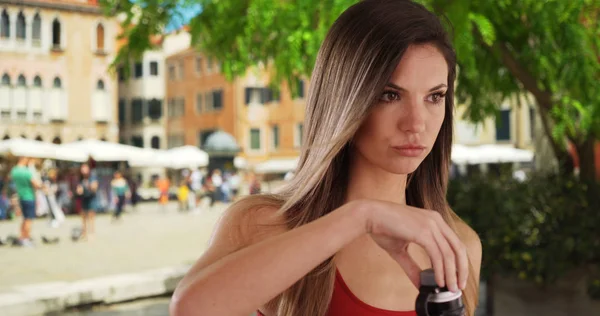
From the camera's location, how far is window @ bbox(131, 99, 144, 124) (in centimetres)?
3812

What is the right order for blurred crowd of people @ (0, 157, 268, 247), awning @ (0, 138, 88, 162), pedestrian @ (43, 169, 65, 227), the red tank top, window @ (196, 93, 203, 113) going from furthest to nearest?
window @ (196, 93, 203, 113), awning @ (0, 138, 88, 162), pedestrian @ (43, 169, 65, 227), blurred crowd of people @ (0, 157, 268, 247), the red tank top

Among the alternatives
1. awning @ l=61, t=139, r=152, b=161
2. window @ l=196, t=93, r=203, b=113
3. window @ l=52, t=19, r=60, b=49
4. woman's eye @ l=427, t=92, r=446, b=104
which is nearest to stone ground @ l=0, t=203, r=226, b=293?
woman's eye @ l=427, t=92, r=446, b=104

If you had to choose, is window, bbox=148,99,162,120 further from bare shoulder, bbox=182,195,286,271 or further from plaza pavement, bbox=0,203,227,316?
bare shoulder, bbox=182,195,286,271

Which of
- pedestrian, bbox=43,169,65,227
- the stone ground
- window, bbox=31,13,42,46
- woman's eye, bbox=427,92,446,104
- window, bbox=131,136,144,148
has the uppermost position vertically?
window, bbox=31,13,42,46

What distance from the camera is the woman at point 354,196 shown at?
79 cm

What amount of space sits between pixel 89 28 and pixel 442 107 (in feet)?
88.4

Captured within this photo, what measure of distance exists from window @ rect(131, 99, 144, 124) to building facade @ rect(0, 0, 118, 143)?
7330 millimetres

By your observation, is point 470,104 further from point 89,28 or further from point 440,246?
point 89,28

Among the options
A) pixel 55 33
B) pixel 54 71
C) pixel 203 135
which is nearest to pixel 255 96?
pixel 203 135

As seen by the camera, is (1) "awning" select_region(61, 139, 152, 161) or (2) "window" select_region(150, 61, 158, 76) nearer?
(1) "awning" select_region(61, 139, 152, 161)

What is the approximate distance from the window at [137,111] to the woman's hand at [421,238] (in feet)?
126

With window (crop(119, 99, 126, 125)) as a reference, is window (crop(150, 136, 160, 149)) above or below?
below

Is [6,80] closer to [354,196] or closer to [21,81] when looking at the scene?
[21,81]

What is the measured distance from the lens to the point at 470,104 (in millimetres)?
5520
